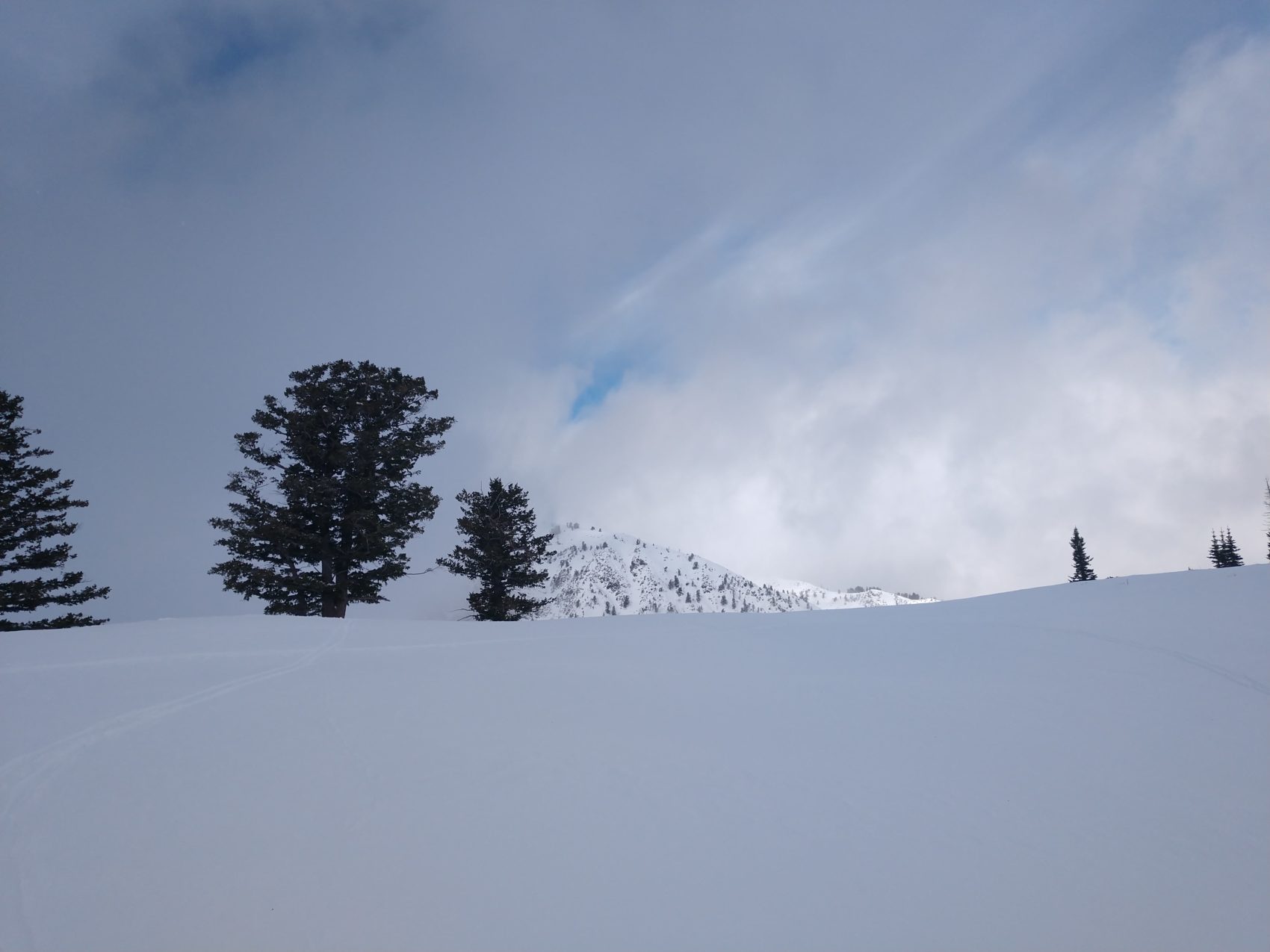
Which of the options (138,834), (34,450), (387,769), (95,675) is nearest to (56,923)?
(138,834)

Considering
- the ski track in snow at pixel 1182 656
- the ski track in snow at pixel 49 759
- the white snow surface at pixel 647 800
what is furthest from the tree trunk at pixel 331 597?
the ski track in snow at pixel 1182 656

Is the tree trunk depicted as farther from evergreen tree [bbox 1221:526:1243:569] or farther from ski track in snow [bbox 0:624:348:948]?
evergreen tree [bbox 1221:526:1243:569]

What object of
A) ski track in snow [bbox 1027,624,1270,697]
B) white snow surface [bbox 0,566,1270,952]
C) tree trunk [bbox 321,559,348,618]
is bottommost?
white snow surface [bbox 0,566,1270,952]

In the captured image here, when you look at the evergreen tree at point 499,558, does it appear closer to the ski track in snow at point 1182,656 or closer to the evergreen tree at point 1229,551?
the ski track in snow at point 1182,656

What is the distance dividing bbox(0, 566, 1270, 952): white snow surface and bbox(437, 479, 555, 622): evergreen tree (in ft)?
70.2

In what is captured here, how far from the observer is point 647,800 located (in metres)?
6.44

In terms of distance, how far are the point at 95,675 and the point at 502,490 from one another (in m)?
25.7

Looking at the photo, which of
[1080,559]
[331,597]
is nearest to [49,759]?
[331,597]

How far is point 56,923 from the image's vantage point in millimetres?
4594

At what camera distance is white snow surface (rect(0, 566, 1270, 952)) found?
4.80 metres

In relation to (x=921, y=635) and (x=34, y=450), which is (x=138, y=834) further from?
(x=34, y=450)

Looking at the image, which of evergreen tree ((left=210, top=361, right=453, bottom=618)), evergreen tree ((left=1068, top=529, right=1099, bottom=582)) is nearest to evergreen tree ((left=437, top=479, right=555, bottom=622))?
evergreen tree ((left=210, top=361, right=453, bottom=618))

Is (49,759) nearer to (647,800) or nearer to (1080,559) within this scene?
(647,800)

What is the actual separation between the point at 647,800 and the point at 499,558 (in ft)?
90.3
